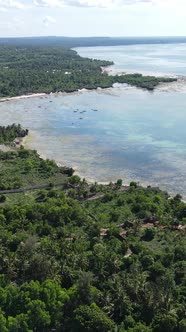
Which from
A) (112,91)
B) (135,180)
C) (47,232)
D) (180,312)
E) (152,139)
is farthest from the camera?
(112,91)

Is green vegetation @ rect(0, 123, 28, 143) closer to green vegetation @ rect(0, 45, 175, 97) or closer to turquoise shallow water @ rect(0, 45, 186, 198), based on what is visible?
turquoise shallow water @ rect(0, 45, 186, 198)

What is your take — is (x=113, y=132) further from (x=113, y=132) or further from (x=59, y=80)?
(x=59, y=80)

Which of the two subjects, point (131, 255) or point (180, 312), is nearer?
point (180, 312)

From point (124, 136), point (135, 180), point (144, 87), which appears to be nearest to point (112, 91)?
point (144, 87)

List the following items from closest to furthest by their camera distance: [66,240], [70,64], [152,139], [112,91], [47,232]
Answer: [66,240]
[47,232]
[152,139]
[112,91]
[70,64]

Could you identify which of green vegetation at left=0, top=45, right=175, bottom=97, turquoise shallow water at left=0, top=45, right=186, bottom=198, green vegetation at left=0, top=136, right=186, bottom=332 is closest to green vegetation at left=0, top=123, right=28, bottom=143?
turquoise shallow water at left=0, top=45, right=186, bottom=198

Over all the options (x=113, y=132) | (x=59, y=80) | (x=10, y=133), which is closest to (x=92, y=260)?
(x=10, y=133)

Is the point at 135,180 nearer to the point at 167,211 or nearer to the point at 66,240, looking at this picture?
the point at 167,211
